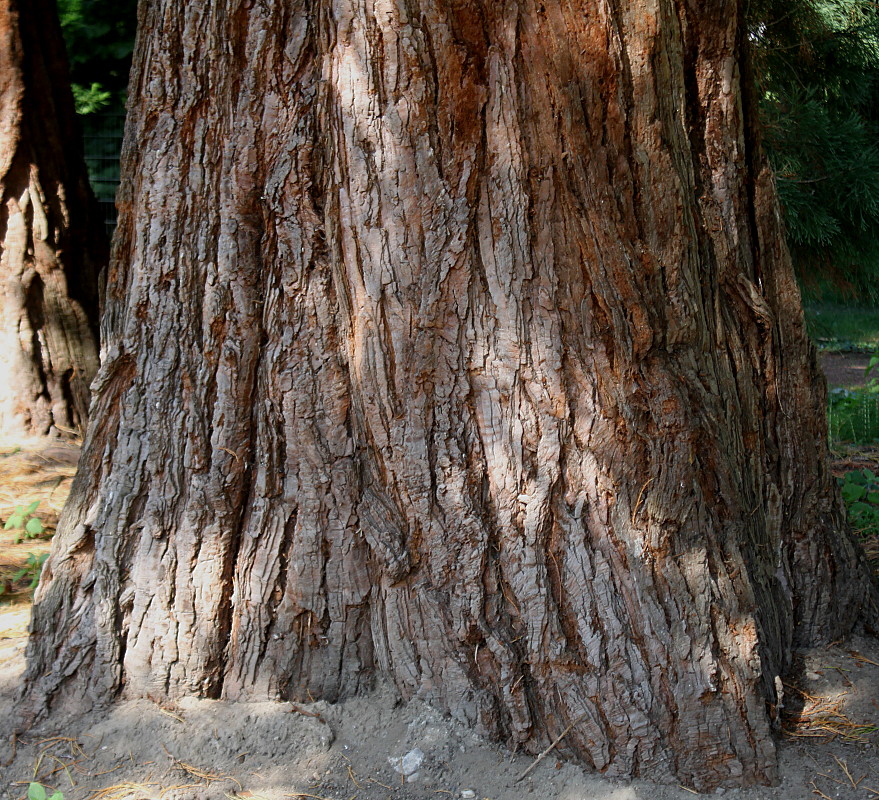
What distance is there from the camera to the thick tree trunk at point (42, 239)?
191 inches

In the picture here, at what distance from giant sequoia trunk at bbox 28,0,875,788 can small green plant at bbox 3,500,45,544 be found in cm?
142

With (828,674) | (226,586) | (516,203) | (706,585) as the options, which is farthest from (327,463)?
(828,674)

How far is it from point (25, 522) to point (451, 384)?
9.63ft

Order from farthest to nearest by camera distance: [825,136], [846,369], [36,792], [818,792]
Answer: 1. [846,369]
2. [825,136]
3. [818,792]
4. [36,792]

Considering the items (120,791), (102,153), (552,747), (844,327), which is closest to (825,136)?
(552,747)

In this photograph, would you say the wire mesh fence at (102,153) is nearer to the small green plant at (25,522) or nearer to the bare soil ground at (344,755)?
the small green plant at (25,522)

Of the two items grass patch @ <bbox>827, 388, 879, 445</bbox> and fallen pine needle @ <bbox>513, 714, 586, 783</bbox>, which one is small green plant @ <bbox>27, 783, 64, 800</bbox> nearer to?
fallen pine needle @ <bbox>513, 714, 586, 783</bbox>

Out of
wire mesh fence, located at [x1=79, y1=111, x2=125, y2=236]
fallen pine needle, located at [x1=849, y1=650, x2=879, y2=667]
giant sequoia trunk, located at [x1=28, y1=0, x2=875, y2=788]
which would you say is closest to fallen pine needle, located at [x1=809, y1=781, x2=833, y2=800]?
giant sequoia trunk, located at [x1=28, y1=0, x2=875, y2=788]

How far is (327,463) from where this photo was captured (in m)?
2.35

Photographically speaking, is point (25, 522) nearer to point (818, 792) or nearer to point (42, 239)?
Answer: point (42, 239)

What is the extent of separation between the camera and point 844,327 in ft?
40.4

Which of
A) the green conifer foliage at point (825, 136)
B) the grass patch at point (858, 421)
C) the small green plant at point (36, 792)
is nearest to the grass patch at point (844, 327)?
the green conifer foliage at point (825, 136)

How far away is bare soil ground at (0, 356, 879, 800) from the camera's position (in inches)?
85.9

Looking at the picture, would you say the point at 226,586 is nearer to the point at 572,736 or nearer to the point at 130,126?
the point at 572,736
